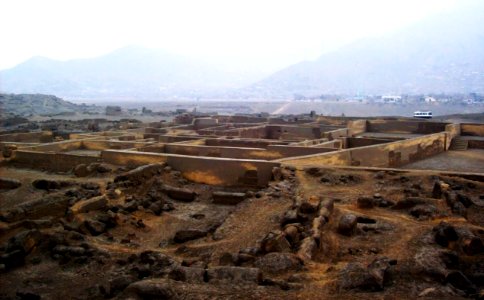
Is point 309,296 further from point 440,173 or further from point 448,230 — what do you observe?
point 440,173

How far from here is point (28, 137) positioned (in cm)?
2325

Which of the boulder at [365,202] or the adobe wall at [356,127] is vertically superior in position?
the adobe wall at [356,127]

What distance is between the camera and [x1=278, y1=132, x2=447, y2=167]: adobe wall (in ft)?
48.7

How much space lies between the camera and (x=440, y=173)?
41.6 feet

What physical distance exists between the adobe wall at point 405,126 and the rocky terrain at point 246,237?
50.4 ft

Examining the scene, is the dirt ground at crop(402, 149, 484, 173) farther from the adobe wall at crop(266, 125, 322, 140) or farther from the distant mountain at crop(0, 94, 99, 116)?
the distant mountain at crop(0, 94, 99, 116)

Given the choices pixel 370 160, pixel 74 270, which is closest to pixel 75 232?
pixel 74 270

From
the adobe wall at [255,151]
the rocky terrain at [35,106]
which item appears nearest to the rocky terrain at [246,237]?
the adobe wall at [255,151]

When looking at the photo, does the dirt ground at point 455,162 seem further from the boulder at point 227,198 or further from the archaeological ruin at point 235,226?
the boulder at point 227,198

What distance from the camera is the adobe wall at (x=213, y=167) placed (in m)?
13.9

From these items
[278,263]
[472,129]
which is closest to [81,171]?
[278,263]

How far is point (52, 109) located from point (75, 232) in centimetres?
6359

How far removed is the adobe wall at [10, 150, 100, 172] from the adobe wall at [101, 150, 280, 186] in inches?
40.1

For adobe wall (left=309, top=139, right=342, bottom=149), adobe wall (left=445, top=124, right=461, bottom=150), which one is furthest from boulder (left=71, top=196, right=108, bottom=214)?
adobe wall (left=445, top=124, right=461, bottom=150)
